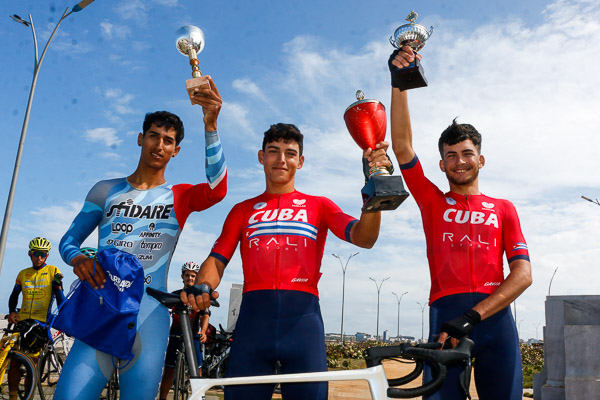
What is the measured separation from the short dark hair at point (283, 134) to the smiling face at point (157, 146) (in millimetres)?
700

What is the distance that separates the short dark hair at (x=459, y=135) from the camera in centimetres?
371

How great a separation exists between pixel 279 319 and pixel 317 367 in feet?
1.18

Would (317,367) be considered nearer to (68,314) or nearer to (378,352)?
(378,352)

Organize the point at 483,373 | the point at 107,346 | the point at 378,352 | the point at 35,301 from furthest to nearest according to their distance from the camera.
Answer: the point at 35,301, the point at 483,373, the point at 107,346, the point at 378,352

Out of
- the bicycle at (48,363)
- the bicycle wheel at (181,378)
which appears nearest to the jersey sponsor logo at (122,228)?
the bicycle wheel at (181,378)

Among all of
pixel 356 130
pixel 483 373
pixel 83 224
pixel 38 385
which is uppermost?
pixel 356 130

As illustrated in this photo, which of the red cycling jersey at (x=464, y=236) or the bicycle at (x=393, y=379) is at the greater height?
the red cycling jersey at (x=464, y=236)

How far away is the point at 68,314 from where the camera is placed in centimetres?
301

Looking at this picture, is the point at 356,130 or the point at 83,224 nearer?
the point at 356,130

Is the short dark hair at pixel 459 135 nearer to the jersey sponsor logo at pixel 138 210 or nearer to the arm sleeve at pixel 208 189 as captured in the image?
the arm sleeve at pixel 208 189

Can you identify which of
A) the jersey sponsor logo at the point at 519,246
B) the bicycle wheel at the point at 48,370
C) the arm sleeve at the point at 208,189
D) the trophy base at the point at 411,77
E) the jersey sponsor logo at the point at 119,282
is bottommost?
the bicycle wheel at the point at 48,370

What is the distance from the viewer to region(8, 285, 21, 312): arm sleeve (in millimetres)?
8172

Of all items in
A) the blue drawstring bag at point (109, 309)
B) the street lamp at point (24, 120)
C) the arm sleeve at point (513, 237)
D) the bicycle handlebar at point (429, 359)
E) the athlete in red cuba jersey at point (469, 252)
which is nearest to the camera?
the bicycle handlebar at point (429, 359)

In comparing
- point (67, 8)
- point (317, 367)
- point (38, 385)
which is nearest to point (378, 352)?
point (317, 367)
